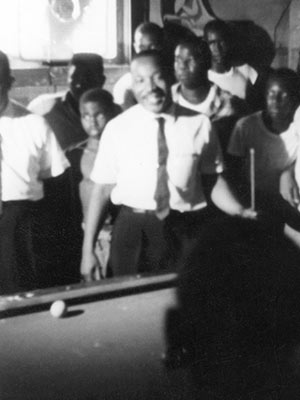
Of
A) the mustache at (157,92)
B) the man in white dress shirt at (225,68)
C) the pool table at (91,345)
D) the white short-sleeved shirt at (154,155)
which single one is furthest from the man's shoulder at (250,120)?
the pool table at (91,345)

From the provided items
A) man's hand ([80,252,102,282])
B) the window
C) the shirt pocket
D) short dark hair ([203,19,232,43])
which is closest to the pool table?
man's hand ([80,252,102,282])

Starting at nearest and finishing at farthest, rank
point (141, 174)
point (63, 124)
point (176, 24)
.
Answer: point (141, 174) → point (63, 124) → point (176, 24)

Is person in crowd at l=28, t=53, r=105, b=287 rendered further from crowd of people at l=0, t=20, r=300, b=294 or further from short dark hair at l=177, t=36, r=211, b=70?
short dark hair at l=177, t=36, r=211, b=70

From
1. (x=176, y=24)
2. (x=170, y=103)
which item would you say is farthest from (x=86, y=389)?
(x=176, y=24)

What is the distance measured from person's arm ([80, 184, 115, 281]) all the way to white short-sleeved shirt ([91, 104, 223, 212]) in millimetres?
52

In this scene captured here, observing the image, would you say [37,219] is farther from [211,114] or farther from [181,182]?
[211,114]

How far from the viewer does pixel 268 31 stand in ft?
14.9

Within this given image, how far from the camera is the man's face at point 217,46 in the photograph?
3771 mm

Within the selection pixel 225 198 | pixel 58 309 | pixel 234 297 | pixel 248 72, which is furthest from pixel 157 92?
pixel 234 297

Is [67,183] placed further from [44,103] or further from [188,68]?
[188,68]

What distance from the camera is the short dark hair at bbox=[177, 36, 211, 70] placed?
3.44 m

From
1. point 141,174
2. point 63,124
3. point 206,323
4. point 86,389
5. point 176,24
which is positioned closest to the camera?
point 206,323

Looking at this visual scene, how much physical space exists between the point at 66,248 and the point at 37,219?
41 cm

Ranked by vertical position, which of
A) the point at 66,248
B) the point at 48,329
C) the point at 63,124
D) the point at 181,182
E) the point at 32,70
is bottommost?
the point at 66,248
